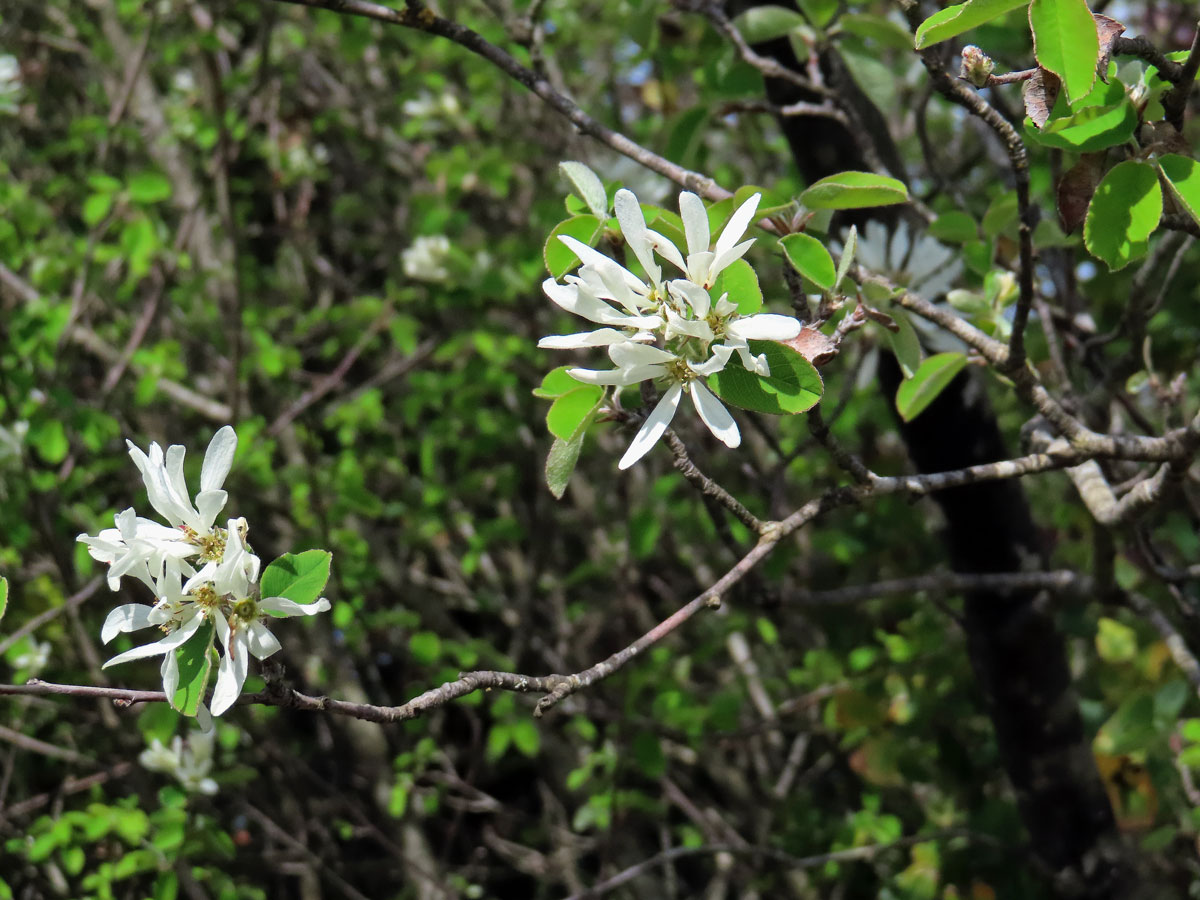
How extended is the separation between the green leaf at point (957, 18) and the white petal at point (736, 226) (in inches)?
7.4

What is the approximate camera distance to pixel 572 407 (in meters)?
0.92

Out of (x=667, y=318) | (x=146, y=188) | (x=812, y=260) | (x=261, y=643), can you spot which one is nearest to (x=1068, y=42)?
(x=812, y=260)

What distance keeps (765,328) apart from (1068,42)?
325mm

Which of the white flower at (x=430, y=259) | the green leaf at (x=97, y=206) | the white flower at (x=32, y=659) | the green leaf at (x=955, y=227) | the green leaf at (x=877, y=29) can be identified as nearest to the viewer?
the green leaf at (x=955, y=227)

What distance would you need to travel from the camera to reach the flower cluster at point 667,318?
0.82 metres

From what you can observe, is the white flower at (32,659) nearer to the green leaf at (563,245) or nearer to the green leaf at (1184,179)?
the green leaf at (563,245)

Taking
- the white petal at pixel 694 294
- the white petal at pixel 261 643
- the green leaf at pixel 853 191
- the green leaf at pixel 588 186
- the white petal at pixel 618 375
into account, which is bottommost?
the white petal at pixel 261 643

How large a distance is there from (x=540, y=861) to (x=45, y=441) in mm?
1658

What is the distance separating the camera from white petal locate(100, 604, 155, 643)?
0.84 meters

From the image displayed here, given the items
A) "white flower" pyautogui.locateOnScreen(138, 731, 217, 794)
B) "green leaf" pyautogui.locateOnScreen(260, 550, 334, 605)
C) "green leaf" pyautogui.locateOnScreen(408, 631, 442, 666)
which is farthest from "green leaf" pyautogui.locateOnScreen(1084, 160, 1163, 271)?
"white flower" pyautogui.locateOnScreen(138, 731, 217, 794)

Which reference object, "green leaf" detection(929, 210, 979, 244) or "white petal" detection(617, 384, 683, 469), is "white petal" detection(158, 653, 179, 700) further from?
"green leaf" detection(929, 210, 979, 244)

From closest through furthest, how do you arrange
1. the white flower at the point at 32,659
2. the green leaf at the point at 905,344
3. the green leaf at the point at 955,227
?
the green leaf at the point at 905,344
the green leaf at the point at 955,227
the white flower at the point at 32,659

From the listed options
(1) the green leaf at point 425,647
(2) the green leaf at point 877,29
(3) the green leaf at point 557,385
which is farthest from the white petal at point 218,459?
(1) the green leaf at point 425,647

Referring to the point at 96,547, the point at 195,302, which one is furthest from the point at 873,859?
the point at 195,302
